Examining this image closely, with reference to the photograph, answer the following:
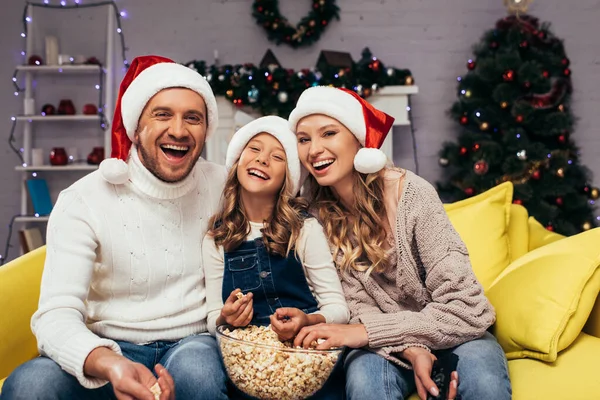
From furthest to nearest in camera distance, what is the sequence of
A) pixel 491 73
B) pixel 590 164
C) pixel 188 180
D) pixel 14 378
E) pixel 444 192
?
pixel 590 164
pixel 444 192
pixel 491 73
pixel 188 180
pixel 14 378

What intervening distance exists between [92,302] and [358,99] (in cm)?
95

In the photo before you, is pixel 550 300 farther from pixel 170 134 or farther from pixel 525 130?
pixel 525 130

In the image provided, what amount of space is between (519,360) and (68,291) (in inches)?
45.7

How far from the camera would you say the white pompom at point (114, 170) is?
1647 millimetres

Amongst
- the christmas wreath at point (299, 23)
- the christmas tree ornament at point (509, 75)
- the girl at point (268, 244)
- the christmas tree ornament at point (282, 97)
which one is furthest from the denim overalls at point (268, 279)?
the christmas wreath at point (299, 23)

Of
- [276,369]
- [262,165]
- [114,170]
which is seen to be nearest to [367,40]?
[262,165]

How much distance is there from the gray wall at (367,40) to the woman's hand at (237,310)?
3.63 metres

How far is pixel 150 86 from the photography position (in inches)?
67.3

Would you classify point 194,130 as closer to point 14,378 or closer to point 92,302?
point 92,302

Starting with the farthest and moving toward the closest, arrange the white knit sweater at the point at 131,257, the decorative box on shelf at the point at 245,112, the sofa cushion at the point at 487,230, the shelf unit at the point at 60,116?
the shelf unit at the point at 60,116
the decorative box on shelf at the point at 245,112
the sofa cushion at the point at 487,230
the white knit sweater at the point at 131,257

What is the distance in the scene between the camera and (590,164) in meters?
4.90

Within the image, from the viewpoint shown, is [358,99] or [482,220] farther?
[482,220]

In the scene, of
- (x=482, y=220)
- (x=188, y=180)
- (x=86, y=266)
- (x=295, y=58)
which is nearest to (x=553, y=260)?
(x=482, y=220)

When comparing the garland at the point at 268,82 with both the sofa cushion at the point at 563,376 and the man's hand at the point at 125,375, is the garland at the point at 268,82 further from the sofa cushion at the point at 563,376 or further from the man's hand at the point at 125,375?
the man's hand at the point at 125,375
